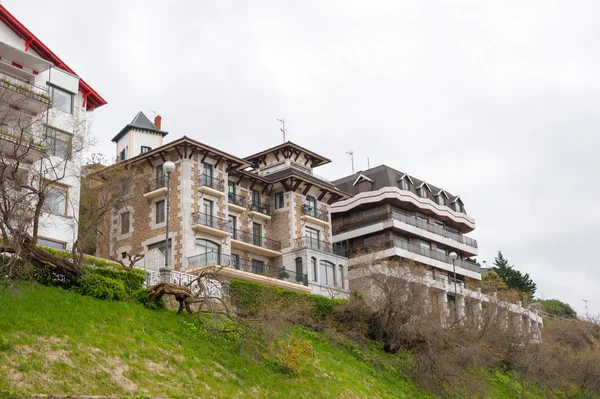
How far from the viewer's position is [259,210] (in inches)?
2120

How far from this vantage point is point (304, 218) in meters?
54.5

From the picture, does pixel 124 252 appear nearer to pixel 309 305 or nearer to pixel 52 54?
pixel 52 54

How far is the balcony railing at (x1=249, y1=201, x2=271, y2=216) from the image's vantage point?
5334 centimetres

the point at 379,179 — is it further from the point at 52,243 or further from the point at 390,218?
the point at 52,243

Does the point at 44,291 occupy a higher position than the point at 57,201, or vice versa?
the point at 57,201

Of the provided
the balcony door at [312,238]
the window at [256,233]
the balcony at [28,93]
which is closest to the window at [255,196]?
the window at [256,233]

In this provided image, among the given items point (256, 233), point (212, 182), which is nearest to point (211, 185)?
point (212, 182)

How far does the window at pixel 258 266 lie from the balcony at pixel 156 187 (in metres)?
8.35

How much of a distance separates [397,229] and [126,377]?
43.0 meters

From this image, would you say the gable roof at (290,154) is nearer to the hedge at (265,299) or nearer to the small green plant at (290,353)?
the hedge at (265,299)

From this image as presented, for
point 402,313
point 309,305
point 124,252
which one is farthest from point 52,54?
point 402,313

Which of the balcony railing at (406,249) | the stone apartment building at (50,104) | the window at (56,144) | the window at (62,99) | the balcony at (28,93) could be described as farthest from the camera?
the balcony railing at (406,249)

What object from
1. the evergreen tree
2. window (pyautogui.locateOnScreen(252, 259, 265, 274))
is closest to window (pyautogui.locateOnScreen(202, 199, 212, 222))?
window (pyautogui.locateOnScreen(252, 259, 265, 274))

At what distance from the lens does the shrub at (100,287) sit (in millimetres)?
26703
